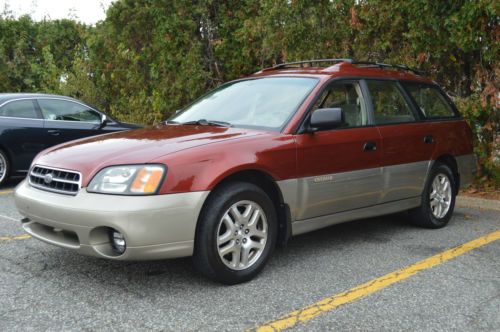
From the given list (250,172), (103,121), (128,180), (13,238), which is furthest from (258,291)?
(103,121)

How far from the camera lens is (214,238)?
12.9 ft

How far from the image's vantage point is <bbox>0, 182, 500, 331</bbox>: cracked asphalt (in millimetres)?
A: 3480

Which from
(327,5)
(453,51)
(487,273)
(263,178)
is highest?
(327,5)

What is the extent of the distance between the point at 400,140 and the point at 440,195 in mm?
1020

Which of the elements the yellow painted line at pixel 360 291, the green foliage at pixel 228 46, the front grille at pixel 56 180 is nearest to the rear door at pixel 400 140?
the yellow painted line at pixel 360 291

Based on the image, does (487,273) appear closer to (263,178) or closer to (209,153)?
(263,178)

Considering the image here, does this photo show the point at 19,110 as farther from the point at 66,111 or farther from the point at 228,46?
the point at 228,46

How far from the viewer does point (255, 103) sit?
4.96m

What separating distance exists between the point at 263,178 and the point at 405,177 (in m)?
1.74

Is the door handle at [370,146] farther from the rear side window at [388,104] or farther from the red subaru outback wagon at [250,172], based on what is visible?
the rear side window at [388,104]

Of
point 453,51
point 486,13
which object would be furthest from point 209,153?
point 453,51

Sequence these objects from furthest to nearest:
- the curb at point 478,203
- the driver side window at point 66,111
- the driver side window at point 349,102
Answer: the driver side window at point 66,111 < the curb at point 478,203 < the driver side window at point 349,102

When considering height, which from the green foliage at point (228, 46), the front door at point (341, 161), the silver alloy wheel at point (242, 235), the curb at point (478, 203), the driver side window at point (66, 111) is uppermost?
the green foliage at point (228, 46)

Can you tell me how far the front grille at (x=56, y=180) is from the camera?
155 inches
